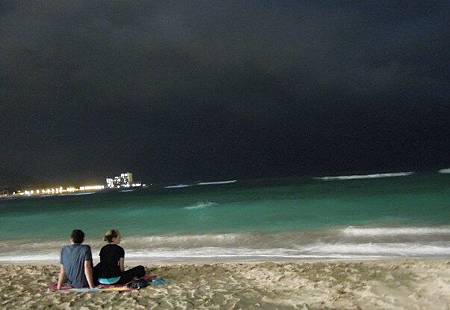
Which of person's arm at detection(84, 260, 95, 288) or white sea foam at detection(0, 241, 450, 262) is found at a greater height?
person's arm at detection(84, 260, 95, 288)

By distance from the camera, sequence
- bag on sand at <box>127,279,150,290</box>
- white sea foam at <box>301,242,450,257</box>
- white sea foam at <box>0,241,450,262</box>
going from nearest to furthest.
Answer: bag on sand at <box>127,279,150,290</box> → white sea foam at <box>301,242,450,257</box> → white sea foam at <box>0,241,450,262</box>

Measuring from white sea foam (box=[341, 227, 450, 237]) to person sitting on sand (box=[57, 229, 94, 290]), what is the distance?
10773 millimetres

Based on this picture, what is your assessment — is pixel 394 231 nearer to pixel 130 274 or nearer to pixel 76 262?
pixel 130 274

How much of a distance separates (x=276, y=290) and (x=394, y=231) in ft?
33.4

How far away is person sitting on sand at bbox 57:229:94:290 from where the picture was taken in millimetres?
7734

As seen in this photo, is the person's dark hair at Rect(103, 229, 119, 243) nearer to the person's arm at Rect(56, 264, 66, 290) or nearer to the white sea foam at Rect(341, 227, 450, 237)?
the person's arm at Rect(56, 264, 66, 290)

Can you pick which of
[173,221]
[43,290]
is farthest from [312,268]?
[173,221]

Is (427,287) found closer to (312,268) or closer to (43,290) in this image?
(312,268)

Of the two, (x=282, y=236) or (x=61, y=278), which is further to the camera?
(x=282, y=236)

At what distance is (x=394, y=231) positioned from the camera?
53.7ft

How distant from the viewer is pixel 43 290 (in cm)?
827

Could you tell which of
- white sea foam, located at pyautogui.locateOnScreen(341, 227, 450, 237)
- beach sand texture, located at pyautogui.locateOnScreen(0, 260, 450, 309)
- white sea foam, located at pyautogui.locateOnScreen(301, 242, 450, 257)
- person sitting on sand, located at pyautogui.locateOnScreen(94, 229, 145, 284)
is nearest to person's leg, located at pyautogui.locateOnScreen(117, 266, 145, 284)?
person sitting on sand, located at pyautogui.locateOnScreen(94, 229, 145, 284)

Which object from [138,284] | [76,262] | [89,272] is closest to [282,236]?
[138,284]

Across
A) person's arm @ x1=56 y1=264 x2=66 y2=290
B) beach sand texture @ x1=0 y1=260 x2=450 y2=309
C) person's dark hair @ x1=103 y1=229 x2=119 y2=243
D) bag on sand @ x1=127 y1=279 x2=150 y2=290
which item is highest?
person's dark hair @ x1=103 y1=229 x2=119 y2=243
